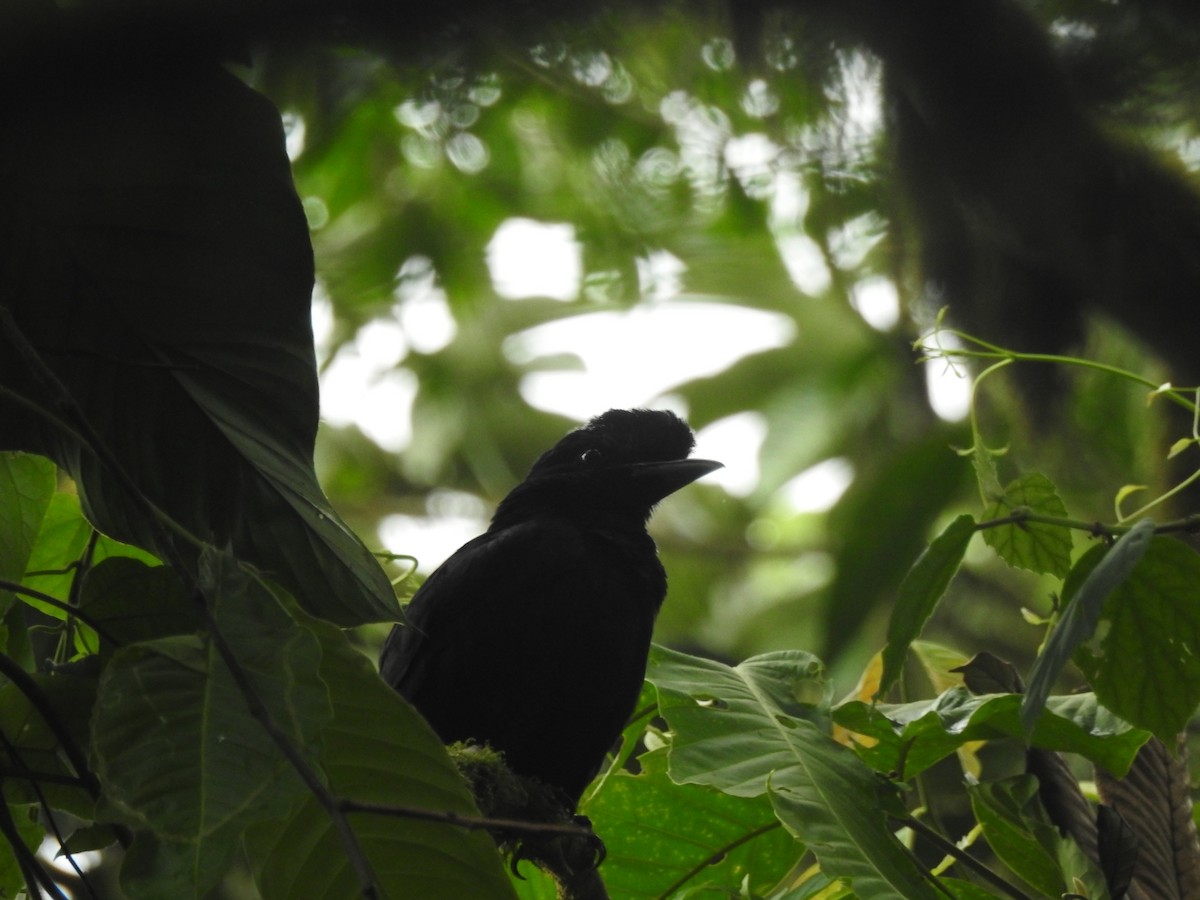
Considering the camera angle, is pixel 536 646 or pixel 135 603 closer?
pixel 135 603

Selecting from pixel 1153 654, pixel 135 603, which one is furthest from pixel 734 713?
pixel 135 603

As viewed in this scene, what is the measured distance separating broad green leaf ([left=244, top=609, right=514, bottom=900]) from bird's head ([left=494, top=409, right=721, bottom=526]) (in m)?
1.92

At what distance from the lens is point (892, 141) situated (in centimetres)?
232

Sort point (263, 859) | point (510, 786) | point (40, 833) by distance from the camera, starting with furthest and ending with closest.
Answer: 1. point (510, 786)
2. point (40, 833)
3. point (263, 859)

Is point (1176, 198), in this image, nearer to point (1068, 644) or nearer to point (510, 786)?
point (1068, 644)

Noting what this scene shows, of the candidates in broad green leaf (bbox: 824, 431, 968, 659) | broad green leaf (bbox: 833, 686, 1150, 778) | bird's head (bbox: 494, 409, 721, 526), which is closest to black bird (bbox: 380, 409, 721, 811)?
bird's head (bbox: 494, 409, 721, 526)

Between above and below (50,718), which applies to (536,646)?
below

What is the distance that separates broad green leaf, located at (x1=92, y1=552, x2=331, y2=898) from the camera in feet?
3.86

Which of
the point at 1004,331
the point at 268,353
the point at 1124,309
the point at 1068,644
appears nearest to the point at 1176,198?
the point at 1124,309

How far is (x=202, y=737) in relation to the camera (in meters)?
1.21

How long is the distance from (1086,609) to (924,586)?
0.43 meters

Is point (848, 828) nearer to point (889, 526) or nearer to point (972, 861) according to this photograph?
point (972, 861)

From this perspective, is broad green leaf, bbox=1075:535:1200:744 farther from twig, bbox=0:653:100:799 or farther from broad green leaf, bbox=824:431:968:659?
broad green leaf, bbox=824:431:968:659

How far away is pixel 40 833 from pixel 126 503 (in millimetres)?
623
